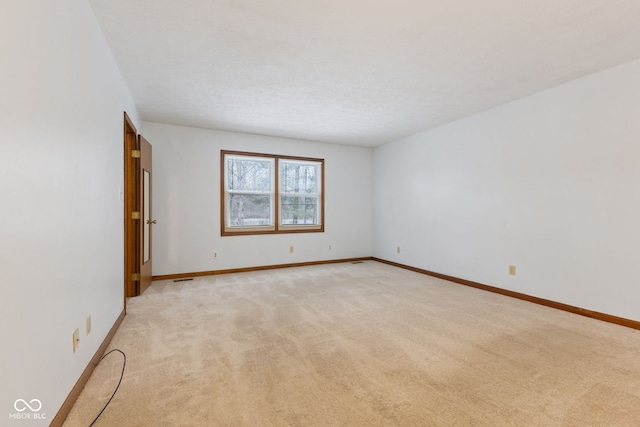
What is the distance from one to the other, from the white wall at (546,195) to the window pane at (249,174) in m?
2.88

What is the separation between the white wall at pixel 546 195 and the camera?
288 cm

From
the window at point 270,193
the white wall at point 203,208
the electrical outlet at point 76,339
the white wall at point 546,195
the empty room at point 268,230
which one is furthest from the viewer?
the window at point 270,193

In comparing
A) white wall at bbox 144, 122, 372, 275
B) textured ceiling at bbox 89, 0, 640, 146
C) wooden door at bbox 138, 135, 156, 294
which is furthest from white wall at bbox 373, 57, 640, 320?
wooden door at bbox 138, 135, 156, 294

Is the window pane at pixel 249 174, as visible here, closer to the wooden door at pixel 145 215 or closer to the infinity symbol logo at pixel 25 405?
the wooden door at pixel 145 215

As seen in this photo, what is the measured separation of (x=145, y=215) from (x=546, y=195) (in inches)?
205

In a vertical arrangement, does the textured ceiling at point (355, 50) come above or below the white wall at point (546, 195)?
above

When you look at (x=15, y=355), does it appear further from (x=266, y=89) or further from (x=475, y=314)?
(x=475, y=314)

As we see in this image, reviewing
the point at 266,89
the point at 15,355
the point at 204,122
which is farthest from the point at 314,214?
the point at 15,355

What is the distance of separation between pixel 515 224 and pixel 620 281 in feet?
3.72

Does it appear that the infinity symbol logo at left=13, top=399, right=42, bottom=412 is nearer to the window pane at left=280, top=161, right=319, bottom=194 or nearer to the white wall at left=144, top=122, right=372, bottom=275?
the white wall at left=144, top=122, right=372, bottom=275

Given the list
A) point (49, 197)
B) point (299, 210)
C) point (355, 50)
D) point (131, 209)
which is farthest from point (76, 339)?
point (299, 210)

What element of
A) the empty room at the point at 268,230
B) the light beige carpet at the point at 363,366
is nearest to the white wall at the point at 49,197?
the empty room at the point at 268,230

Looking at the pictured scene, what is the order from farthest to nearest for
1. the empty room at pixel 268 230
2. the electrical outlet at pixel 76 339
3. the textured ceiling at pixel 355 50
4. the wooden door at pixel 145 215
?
1. the wooden door at pixel 145 215
2. the textured ceiling at pixel 355 50
3. the electrical outlet at pixel 76 339
4. the empty room at pixel 268 230

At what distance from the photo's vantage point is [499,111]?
13.0 ft
